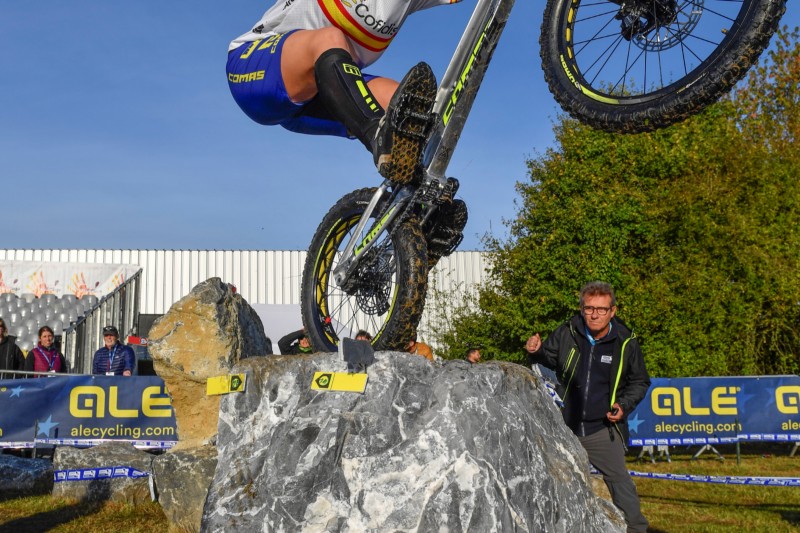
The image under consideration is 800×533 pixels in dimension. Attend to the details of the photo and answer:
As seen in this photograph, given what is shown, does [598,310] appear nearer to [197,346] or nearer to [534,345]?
[534,345]

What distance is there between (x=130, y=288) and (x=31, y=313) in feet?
7.53

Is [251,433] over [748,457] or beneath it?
over

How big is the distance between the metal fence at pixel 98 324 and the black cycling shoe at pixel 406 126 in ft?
39.4

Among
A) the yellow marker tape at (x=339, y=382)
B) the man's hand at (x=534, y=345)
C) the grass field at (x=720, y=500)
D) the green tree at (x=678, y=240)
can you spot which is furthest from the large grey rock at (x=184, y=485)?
the green tree at (x=678, y=240)

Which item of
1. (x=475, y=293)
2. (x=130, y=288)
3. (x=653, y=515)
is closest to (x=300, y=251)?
(x=475, y=293)

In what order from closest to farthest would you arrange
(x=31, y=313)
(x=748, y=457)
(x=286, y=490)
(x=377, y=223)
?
(x=286, y=490) → (x=377, y=223) → (x=748, y=457) → (x=31, y=313)

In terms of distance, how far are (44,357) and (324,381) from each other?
397 inches

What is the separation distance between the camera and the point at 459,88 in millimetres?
4727

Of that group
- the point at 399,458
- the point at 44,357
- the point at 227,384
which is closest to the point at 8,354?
the point at 44,357

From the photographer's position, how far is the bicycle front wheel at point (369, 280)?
4.40 metres

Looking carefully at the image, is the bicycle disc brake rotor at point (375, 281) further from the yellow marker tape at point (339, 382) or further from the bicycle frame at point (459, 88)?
the yellow marker tape at point (339, 382)

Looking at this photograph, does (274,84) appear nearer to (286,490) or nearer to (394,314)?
(394,314)

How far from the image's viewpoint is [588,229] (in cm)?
2100

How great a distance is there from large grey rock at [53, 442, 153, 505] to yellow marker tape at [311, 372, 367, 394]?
5154mm
